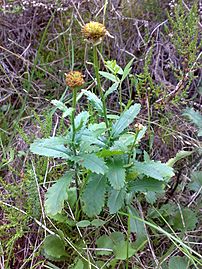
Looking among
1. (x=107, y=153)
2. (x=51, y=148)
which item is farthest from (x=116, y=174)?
(x=51, y=148)

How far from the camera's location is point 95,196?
1.08 metres

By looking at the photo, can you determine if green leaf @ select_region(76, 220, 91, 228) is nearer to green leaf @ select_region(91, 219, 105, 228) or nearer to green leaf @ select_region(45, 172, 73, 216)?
green leaf @ select_region(91, 219, 105, 228)

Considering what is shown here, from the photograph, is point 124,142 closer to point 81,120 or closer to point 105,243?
point 81,120

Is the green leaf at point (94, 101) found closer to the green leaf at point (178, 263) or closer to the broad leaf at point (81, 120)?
the broad leaf at point (81, 120)

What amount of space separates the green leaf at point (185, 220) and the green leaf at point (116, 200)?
0.19 m

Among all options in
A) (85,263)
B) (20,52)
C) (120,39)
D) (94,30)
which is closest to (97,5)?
(120,39)

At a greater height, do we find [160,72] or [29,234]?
[160,72]

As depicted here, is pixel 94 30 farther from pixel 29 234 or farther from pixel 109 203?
pixel 29 234

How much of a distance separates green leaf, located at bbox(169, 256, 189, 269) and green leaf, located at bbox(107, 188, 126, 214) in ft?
0.59

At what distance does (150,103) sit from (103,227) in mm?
483

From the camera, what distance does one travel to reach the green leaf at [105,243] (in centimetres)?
117

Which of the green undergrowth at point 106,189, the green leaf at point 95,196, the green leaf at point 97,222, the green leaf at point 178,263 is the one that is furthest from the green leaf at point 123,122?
the green leaf at point 178,263

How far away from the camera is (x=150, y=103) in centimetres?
153

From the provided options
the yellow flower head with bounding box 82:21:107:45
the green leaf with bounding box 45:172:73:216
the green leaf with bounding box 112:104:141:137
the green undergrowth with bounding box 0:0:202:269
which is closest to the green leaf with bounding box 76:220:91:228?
the green undergrowth with bounding box 0:0:202:269
